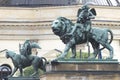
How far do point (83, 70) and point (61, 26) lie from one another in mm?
2386

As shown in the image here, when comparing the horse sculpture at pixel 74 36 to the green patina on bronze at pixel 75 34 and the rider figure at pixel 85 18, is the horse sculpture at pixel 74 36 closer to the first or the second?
the green patina on bronze at pixel 75 34

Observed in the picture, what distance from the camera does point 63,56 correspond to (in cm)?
3108

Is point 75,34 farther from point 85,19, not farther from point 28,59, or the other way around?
point 28,59

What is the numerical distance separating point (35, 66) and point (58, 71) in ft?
14.1

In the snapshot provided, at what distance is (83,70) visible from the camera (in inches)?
1194

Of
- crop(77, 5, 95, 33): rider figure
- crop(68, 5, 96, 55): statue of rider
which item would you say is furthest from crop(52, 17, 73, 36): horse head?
crop(77, 5, 95, 33): rider figure

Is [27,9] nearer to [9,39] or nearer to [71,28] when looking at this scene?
[9,39]

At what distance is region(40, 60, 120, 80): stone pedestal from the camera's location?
1185 inches

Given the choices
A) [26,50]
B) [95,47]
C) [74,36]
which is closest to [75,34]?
[74,36]

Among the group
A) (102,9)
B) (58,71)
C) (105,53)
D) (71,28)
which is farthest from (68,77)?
(102,9)

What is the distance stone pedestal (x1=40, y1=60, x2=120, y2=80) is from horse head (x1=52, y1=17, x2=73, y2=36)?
1575mm

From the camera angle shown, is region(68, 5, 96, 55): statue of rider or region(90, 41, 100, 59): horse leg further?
region(90, 41, 100, 59): horse leg

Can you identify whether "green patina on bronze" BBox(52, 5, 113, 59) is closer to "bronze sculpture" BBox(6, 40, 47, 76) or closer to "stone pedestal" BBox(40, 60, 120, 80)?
"stone pedestal" BBox(40, 60, 120, 80)

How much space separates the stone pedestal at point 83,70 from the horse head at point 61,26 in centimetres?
157
